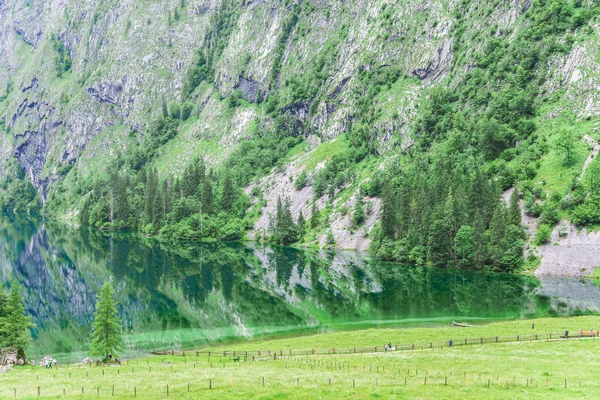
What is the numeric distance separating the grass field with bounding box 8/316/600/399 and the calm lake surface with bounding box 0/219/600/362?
18.3 meters

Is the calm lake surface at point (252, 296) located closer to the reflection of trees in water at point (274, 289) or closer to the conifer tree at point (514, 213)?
the reflection of trees in water at point (274, 289)

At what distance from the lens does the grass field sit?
140 ft

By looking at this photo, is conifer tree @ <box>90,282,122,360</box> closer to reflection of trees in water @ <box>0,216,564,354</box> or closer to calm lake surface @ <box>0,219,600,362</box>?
calm lake surface @ <box>0,219,600,362</box>

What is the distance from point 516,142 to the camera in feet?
555

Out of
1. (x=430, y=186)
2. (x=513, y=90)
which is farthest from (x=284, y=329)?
(x=513, y=90)

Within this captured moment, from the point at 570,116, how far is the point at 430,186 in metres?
47.8

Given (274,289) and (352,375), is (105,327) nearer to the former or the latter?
(352,375)

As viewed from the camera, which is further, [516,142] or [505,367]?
[516,142]

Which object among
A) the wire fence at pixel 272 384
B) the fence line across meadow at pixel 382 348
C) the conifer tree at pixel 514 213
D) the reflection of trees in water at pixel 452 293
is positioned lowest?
the fence line across meadow at pixel 382 348

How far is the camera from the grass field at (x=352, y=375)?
42.8 metres

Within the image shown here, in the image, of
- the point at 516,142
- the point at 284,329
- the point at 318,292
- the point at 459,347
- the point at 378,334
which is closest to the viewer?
the point at 459,347

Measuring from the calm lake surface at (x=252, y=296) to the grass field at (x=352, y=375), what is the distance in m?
18.3

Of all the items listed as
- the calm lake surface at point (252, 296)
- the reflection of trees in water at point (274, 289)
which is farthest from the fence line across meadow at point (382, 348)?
the reflection of trees in water at point (274, 289)

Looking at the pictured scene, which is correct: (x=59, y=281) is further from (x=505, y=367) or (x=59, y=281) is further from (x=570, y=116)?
(x=570, y=116)
